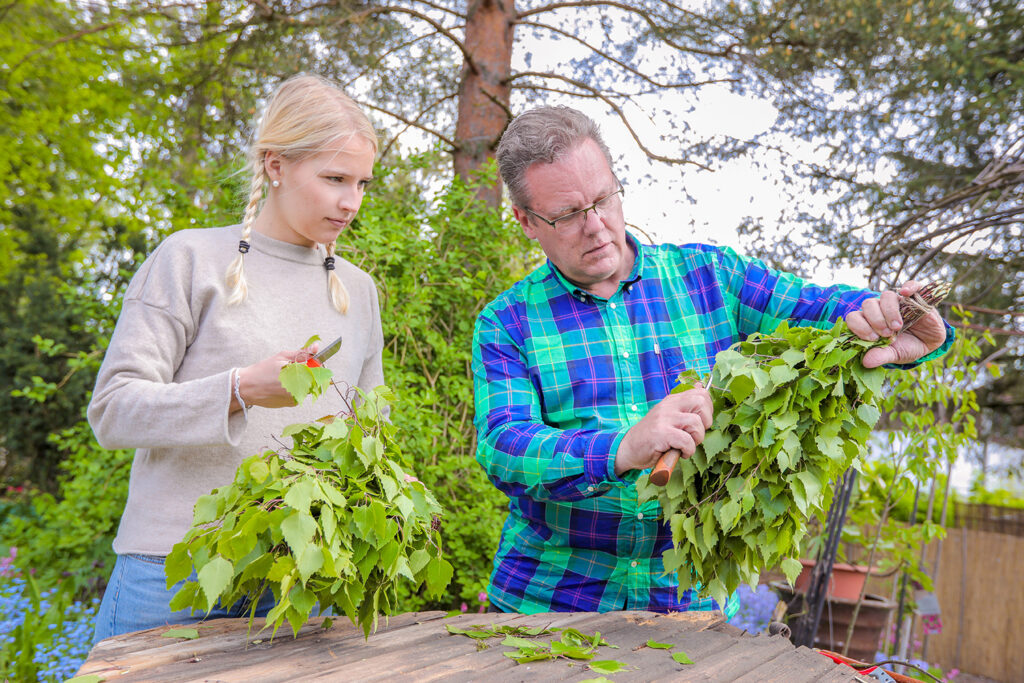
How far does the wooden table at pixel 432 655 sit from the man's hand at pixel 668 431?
0.40m

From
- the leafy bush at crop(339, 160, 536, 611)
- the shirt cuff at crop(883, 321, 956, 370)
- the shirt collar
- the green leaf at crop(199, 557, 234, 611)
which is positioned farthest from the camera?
the leafy bush at crop(339, 160, 536, 611)

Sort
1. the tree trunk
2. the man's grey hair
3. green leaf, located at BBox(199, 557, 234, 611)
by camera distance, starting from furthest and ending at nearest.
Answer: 1. the tree trunk
2. the man's grey hair
3. green leaf, located at BBox(199, 557, 234, 611)

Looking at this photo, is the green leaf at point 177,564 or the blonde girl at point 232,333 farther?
the blonde girl at point 232,333

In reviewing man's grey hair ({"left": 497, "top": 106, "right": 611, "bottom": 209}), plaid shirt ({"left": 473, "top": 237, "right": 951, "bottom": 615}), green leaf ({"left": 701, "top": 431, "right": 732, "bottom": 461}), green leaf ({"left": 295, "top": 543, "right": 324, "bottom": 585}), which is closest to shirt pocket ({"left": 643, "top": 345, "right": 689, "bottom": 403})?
plaid shirt ({"left": 473, "top": 237, "right": 951, "bottom": 615})

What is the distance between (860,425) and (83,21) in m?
11.9

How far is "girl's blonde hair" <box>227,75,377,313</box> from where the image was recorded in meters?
1.85

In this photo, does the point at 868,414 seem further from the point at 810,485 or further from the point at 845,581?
the point at 845,581

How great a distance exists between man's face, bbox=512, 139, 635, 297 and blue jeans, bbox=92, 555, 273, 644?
119cm

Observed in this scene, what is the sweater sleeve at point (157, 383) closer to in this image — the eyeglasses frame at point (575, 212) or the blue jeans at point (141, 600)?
the blue jeans at point (141, 600)

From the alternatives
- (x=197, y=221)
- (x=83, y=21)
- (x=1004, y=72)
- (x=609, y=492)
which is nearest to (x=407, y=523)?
(x=609, y=492)

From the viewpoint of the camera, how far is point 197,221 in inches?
165

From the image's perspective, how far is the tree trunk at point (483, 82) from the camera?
5.23 m

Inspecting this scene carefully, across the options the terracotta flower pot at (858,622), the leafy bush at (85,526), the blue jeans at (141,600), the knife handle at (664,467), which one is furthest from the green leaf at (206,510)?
the terracotta flower pot at (858,622)

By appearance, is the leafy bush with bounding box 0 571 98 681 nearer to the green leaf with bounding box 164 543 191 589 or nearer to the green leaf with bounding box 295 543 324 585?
the green leaf with bounding box 164 543 191 589
